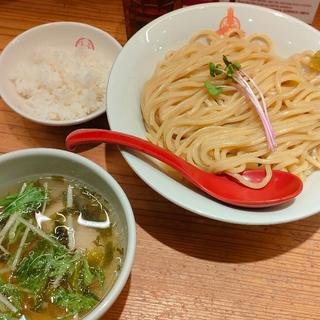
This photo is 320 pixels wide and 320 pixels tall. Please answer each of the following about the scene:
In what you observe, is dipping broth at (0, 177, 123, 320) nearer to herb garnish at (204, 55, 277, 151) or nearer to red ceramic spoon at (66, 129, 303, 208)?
red ceramic spoon at (66, 129, 303, 208)

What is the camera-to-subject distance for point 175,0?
169 centimetres

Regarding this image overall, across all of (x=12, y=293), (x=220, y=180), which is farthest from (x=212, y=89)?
(x=12, y=293)

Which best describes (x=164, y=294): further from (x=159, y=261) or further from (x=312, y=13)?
(x=312, y=13)

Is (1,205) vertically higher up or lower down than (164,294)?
higher up

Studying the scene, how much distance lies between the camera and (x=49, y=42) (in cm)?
179

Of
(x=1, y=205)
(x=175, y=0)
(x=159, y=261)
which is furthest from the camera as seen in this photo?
(x=175, y=0)

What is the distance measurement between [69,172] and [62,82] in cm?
57

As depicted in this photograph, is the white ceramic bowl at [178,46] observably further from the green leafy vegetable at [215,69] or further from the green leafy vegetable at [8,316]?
the green leafy vegetable at [8,316]

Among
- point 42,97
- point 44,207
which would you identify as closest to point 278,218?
point 44,207

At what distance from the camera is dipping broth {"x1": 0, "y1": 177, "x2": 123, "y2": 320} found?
3.48 ft

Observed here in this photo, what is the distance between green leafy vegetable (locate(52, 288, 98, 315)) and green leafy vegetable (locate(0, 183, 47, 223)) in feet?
0.77

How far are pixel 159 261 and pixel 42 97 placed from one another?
729mm

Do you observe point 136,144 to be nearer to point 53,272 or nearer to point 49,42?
point 53,272

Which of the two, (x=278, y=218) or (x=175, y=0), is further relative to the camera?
(x=175, y=0)
